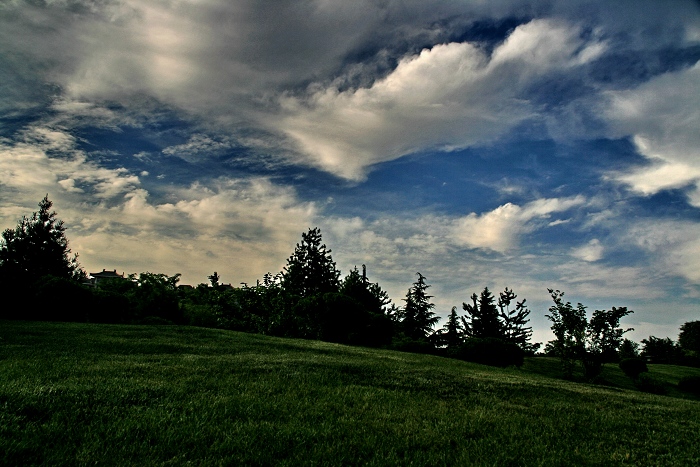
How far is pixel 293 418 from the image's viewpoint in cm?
647

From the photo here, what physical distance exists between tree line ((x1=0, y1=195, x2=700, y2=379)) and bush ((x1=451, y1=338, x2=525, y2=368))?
6 cm

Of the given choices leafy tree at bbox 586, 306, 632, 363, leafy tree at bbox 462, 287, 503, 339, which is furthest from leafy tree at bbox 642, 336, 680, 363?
leafy tree at bbox 586, 306, 632, 363

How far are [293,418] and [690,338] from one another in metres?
66.6

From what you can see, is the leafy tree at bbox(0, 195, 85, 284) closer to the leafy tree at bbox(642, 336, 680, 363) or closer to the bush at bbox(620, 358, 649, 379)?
the bush at bbox(620, 358, 649, 379)

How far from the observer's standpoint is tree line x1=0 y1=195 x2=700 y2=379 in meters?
22.3

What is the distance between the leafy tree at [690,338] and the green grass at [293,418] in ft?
167

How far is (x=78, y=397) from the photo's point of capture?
6520 mm

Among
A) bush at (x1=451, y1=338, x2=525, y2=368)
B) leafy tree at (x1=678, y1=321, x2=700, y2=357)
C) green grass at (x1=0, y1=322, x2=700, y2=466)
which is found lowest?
green grass at (x1=0, y1=322, x2=700, y2=466)

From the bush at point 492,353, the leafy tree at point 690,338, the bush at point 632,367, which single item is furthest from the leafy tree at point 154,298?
the leafy tree at point 690,338

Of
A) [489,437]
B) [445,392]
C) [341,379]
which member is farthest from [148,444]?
[445,392]

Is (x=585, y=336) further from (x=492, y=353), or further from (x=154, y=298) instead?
(x=154, y=298)

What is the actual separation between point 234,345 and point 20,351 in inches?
266

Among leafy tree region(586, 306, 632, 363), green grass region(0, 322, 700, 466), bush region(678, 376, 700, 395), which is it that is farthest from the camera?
bush region(678, 376, 700, 395)

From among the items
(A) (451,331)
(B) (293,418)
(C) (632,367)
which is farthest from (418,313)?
(B) (293,418)
